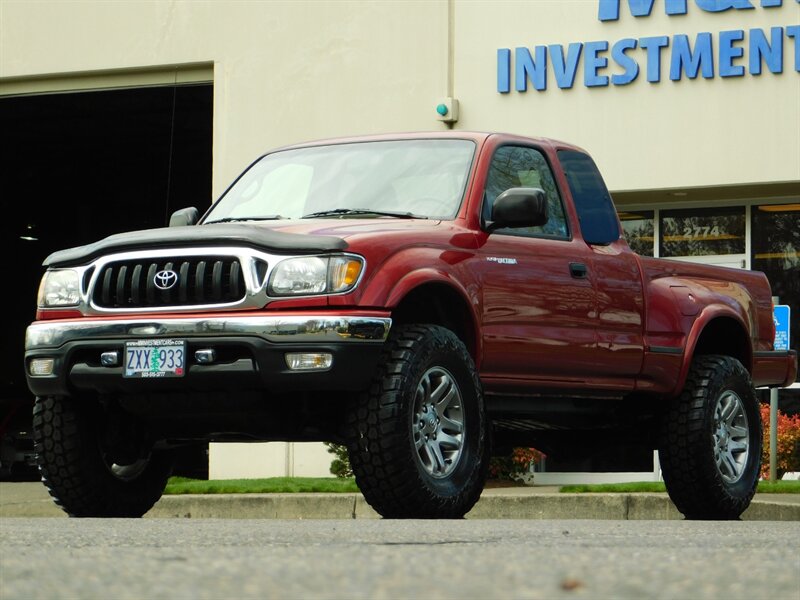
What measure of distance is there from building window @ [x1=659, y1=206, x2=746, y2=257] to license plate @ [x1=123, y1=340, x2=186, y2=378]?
11.1 m

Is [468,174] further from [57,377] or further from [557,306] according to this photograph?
[57,377]

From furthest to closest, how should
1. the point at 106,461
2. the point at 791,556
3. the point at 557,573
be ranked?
the point at 106,461
the point at 791,556
the point at 557,573

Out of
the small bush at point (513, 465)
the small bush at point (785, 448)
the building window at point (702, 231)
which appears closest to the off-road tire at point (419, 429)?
the small bush at point (513, 465)

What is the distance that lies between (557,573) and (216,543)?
61.4 inches

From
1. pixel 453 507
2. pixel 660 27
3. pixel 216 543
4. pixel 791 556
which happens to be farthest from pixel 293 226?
pixel 660 27

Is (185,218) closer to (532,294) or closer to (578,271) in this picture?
(532,294)

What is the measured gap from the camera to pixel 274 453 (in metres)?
17.9

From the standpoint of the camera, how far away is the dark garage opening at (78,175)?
72.4ft

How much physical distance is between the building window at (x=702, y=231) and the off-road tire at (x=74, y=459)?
10538 mm

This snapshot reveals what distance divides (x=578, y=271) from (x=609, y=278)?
332 mm

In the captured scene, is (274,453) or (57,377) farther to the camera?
(274,453)

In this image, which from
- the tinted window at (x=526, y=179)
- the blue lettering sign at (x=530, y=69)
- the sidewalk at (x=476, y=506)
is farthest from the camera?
the blue lettering sign at (x=530, y=69)

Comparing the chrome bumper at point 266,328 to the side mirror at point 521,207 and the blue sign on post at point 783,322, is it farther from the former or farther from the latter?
the blue sign on post at point 783,322

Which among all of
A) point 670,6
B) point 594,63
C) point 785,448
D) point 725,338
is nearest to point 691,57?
point 670,6
